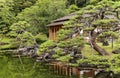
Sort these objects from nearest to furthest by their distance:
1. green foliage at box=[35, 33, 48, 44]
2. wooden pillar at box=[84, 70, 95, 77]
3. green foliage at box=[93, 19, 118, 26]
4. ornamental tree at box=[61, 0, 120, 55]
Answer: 1. wooden pillar at box=[84, 70, 95, 77]
2. green foliage at box=[93, 19, 118, 26]
3. ornamental tree at box=[61, 0, 120, 55]
4. green foliage at box=[35, 33, 48, 44]

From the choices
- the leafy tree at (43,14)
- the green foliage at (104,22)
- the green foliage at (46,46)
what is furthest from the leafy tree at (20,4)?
the green foliage at (104,22)

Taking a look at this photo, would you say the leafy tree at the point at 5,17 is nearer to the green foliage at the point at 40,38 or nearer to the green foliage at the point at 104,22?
the green foliage at the point at 40,38

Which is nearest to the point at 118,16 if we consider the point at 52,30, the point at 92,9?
the point at 92,9

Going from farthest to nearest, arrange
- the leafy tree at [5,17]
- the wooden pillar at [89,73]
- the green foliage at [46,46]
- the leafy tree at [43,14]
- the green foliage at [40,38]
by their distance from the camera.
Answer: the leafy tree at [5,17]
the leafy tree at [43,14]
the green foliage at [40,38]
the green foliage at [46,46]
the wooden pillar at [89,73]

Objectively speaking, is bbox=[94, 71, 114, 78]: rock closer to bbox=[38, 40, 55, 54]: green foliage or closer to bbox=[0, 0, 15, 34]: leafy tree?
bbox=[38, 40, 55, 54]: green foliage

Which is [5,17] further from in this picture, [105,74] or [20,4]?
[105,74]

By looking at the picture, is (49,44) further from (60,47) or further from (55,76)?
(55,76)

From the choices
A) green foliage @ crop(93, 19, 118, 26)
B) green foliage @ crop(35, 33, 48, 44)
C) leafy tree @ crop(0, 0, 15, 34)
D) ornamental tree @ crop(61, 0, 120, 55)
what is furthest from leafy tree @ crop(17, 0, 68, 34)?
green foliage @ crop(93, 19, 118, 26)

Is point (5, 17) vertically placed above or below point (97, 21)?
below

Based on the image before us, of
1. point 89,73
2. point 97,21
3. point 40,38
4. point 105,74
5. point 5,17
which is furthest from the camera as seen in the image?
point 5,17

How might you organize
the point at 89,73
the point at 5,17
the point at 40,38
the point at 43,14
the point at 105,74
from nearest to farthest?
1. the point at 105,74
2. the point at 89,73
3. the point at 40,38
4. the point at 43,14
5. the point at 5,17

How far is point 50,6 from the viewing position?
32000mm

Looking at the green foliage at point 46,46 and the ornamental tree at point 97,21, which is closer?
the ornamental tree at point 97,21

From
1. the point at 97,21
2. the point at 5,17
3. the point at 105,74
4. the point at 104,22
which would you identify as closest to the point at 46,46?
the point at 97,21
